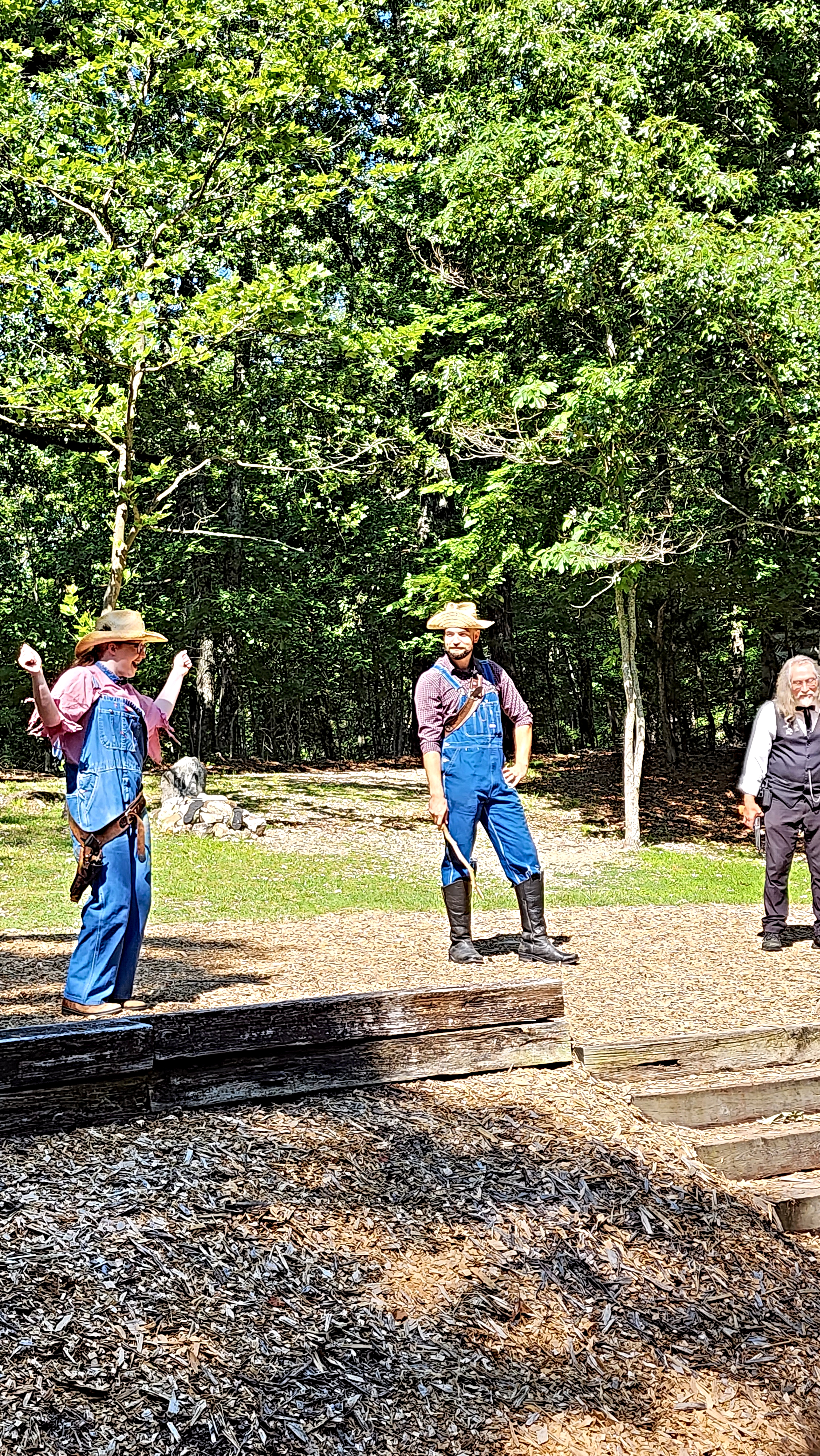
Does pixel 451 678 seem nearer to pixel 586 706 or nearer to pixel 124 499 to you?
pixel 124 499

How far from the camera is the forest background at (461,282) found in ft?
50.5

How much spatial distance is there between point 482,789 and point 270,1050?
3334 mm

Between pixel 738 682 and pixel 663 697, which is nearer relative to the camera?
pixel 663 697

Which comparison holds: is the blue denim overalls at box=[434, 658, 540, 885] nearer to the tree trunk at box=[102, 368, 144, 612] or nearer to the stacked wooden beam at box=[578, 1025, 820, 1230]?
the stacked wooden beam at box=[578, 1025, 820, 1230]

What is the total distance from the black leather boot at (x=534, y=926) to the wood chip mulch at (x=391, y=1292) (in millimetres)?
2980

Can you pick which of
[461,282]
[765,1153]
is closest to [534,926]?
[765,1153]

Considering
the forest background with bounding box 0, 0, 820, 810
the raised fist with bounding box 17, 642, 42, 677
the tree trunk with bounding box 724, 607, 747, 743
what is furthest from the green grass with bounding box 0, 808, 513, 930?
the tree trunk with bounding box 724, 607, 747, 743

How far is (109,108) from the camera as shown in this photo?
56.5 ft

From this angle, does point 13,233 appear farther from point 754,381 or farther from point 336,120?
point 336,120

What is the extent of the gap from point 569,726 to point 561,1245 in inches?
1848

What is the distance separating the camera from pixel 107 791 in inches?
243

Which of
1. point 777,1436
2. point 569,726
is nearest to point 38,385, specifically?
point 777,1436

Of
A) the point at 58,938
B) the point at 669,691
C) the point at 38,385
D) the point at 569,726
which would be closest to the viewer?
the point at 58,938

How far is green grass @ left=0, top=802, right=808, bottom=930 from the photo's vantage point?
12742mm
